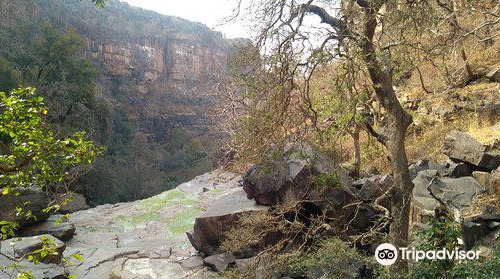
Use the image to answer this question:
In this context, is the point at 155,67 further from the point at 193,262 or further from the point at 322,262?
the point at 322,262

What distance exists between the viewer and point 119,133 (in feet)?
94.3

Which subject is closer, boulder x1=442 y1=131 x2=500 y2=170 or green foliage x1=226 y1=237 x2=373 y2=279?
green foliage x1=226 y1=237 x2=373 y2=279

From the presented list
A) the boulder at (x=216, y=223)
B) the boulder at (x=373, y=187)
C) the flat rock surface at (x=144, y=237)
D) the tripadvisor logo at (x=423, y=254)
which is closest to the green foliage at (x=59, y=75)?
the flat rock surface at (x=144, y=237)

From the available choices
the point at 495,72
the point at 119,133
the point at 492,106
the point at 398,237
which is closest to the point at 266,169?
the point at 398,237

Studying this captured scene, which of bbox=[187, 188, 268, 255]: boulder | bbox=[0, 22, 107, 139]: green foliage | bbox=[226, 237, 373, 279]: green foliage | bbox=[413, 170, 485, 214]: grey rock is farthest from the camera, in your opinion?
bbox=[0, 22, 107, 139]: green foliage

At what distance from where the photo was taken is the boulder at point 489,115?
747 centimetres

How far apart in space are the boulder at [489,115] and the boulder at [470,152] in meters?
2.00

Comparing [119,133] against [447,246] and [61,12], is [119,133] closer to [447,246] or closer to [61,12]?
[61,12]

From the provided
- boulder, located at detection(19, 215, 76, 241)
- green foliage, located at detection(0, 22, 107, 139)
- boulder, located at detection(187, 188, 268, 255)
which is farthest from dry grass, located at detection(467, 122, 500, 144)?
green foliage, located at detection(0, 22, 107, 139)

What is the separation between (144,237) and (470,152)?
756 centimetres

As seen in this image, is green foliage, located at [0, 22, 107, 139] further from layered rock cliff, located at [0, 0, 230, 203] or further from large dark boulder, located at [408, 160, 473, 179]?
large dark boulder, located at [408, 160, 473, 179]

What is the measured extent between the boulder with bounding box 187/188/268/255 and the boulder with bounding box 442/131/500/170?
3.31 m

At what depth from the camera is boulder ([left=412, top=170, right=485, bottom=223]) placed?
5219mm

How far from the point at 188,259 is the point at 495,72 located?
323 inches
